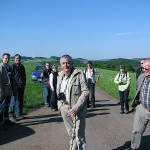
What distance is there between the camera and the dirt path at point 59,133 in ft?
15.9

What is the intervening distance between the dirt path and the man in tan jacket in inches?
45.3

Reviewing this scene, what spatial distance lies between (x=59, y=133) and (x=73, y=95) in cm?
246

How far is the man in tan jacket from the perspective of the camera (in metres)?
3.64

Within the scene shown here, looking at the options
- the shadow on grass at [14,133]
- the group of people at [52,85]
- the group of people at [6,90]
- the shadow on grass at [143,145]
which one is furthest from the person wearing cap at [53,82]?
the shadow on grass at [143,145]

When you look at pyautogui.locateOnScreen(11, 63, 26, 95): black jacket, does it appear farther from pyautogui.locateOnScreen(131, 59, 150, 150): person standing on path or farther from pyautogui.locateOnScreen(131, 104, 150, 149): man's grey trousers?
pyautogui.locateOnScreen(131, 104, 150, 149): man's grey trousers

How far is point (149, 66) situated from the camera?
3.77m

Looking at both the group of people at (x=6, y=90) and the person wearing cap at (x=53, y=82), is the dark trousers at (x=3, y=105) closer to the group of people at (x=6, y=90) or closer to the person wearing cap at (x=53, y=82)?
the group of people at (x=6, y=90)

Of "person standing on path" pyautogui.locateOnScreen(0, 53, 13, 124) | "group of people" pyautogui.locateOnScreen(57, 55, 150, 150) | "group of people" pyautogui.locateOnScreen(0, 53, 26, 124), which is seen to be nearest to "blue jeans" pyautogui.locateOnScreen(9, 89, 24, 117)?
"group of people" pyautogui.locateOnScreen(0, 53, 26, 124)

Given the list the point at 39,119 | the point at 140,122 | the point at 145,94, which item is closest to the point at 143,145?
the point at 140,122

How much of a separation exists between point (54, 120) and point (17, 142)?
216 cm

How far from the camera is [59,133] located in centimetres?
571

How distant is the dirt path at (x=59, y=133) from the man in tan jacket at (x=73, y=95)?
115 centimetres

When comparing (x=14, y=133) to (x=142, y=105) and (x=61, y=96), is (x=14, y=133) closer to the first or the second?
(x=61, y=96)

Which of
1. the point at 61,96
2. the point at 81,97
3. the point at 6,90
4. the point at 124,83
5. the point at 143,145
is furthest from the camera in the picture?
the point at 124,83
